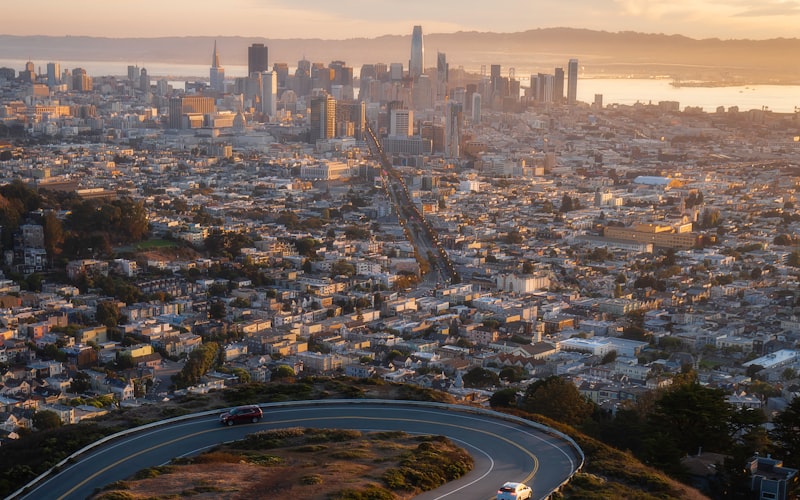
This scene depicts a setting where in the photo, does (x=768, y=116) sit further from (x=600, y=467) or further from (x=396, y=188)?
(x=600, y=467)

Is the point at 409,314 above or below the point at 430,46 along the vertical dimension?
below

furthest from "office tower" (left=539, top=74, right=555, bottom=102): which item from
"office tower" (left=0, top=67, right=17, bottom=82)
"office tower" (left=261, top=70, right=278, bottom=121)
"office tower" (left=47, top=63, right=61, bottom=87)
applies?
"office tower" (left=0, top=67, right=17, bottom=82)

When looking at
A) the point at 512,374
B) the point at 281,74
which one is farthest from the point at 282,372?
the point at 281,74

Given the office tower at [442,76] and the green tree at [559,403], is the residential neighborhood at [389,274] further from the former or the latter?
the office tower at [442,76]

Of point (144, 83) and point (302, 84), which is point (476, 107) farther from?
point (144, 83)

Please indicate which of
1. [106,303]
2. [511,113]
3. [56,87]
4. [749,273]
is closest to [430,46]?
[511,113]

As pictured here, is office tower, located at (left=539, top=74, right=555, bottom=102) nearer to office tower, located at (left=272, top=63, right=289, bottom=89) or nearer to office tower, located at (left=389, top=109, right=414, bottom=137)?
office tower, located at (left=272, top=63, right=289, bottom=89)
